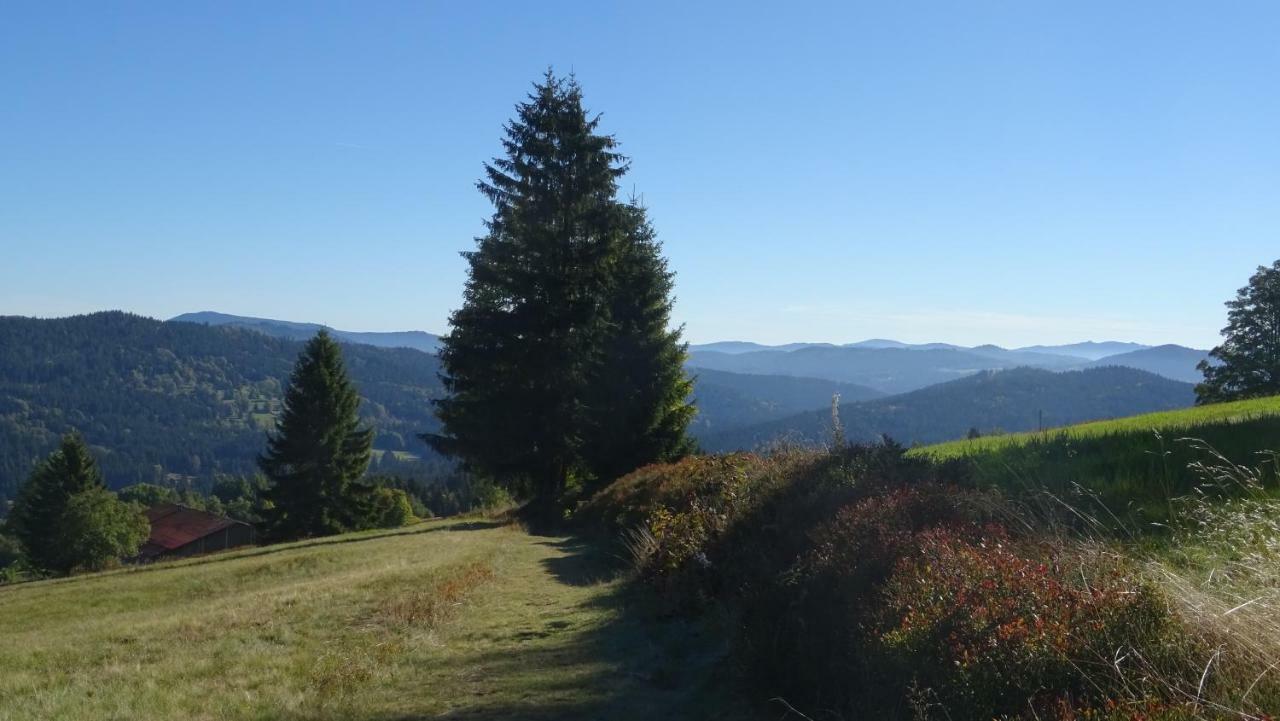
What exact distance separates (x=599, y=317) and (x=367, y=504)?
22053 millimetres

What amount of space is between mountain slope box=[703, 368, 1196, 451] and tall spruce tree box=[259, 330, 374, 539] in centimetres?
5617

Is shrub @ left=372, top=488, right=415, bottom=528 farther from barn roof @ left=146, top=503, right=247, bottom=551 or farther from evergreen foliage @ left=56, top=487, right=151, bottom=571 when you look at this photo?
barn roof @ left=146, top=503, right=247, bottom=551

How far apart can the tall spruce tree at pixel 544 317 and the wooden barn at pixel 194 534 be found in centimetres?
4850

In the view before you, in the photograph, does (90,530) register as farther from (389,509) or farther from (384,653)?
(384,653)

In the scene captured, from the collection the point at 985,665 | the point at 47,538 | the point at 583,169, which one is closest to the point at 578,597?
the point at 985,665

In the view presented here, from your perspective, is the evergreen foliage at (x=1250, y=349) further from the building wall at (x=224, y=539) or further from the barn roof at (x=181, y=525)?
the barn roof at (x=181, y=525)

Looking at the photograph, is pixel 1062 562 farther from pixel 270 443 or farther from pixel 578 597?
pixel 270 443

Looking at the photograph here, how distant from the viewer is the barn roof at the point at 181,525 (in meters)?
66.0

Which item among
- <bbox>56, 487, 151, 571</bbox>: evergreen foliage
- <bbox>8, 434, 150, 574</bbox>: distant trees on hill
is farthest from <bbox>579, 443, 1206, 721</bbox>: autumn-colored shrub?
<bbox>8, 434, 150, 574</bbox>: distant trees on hill

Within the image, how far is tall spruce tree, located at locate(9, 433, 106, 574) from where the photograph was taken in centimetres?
3794

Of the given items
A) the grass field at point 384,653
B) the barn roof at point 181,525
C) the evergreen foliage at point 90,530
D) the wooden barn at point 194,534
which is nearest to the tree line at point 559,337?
the grass field at point 384,653

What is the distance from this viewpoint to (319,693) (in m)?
5.62

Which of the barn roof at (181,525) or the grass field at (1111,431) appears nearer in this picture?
the grass field at (1111,431)

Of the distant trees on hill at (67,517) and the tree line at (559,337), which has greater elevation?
the tree line at (559,337)
